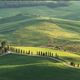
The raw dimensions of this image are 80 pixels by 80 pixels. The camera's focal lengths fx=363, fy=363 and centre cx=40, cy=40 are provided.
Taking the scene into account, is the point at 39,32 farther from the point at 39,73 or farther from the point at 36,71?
the point at 39,73

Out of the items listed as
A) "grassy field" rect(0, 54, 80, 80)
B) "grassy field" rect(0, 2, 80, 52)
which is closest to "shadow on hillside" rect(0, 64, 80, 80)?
"grassy field" rect(0, 54, 80, 80)

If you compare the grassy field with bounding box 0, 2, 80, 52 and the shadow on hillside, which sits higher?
the shadow on hillside

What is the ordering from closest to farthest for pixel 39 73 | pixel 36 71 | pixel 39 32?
pixel 39 73 → pixel 36 71 → pixel 39 32

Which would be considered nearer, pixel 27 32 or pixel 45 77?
pixel 45 77

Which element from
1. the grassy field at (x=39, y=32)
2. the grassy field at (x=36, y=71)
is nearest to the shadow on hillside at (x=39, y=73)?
the grassy field at (x=36, y=71)

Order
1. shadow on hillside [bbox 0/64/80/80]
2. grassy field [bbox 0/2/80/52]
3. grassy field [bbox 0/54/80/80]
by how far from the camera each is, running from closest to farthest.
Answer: shadow on hillside [bbox 0/64/80/80] < grassy field [bbox 0/54/80/80] < grassy field [bbox 0/2/80/52]

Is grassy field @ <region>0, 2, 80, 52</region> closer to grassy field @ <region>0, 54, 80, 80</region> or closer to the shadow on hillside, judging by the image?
grassy field @ <region>0, 54, 80, 80</region>

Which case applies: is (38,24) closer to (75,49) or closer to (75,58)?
(75,49)

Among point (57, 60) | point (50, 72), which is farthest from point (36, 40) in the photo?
point (50, 72)

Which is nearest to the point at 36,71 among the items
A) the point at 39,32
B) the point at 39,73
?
the point at 39,73
